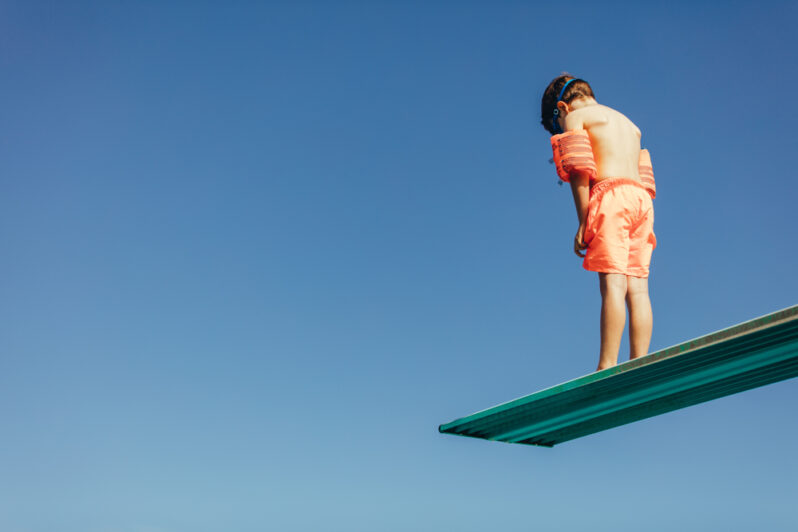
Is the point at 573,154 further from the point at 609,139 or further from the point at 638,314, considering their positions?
the point at 638,314

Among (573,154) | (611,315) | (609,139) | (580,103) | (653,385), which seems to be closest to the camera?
(653,385)

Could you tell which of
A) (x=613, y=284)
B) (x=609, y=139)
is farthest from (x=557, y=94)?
(x=613, y=284)

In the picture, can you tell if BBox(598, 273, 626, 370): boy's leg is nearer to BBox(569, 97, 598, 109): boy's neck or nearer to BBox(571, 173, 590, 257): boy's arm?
BBox(571, 173, 590, 257): boy's arm

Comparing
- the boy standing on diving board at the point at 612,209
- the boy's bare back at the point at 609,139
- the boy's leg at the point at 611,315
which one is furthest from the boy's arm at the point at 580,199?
the boy's leg at the point at 611,315

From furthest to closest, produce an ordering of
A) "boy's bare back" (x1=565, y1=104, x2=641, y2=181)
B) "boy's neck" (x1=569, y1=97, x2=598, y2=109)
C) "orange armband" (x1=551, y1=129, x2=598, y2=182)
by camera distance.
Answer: "boy's neck" (x1=569, y1=97, x2=598, y2=109) → "boy's bare back" (x1=565, y1=104, x2=641, y2=181) → "orange armband" (x1=551, y1=129, x2=598, y2=182)

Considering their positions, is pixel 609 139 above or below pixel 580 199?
above

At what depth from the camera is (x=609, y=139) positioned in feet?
19.7

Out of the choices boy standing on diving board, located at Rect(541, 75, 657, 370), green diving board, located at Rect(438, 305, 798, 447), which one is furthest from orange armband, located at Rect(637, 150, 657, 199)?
green diving board, located at Rect(438, 305, 798, 447)

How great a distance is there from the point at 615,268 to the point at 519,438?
5.07ft

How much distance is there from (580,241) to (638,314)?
733mm

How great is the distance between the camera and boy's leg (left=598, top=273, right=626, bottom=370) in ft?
17.7

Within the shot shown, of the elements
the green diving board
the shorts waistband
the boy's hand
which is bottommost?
the green diving board

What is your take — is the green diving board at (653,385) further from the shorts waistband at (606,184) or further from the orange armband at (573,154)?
the orange armband at (573,154)

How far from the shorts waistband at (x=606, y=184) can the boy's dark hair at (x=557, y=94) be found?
834mm
